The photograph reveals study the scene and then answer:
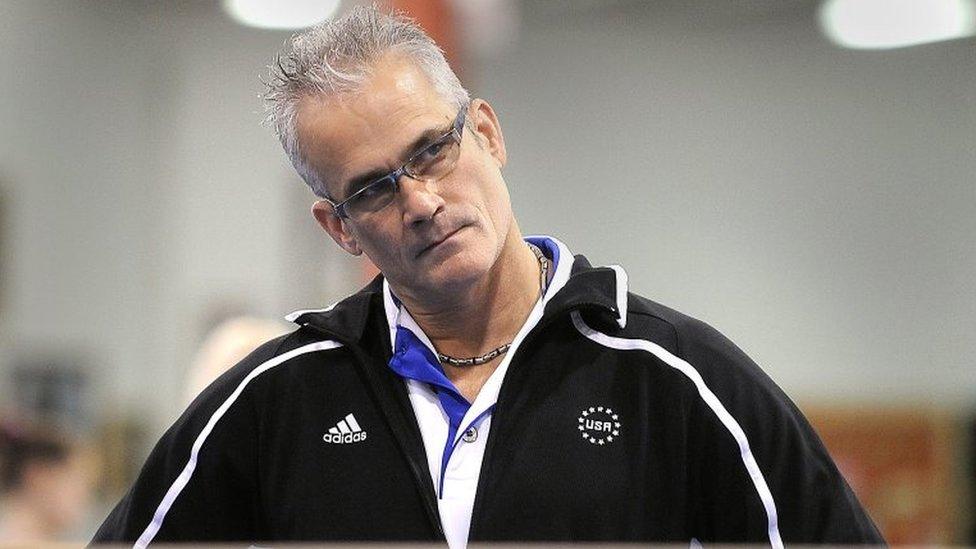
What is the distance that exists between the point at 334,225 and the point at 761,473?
1.39 feet

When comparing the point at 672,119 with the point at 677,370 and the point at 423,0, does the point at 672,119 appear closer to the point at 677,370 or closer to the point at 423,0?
the point at 423,0

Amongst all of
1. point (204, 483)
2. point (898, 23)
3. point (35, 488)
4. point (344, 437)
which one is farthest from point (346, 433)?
point (898, 23)

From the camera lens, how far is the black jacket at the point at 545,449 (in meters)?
1.04

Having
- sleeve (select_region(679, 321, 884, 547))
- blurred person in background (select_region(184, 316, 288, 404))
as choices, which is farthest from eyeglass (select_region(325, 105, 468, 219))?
blurred person in background (select_region(184, 316, 288, 404))

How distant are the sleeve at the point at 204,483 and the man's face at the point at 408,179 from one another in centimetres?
19

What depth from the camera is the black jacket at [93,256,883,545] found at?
1.04 metres

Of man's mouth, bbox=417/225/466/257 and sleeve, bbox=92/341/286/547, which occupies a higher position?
man's mouth, bbox=417/225/466/257

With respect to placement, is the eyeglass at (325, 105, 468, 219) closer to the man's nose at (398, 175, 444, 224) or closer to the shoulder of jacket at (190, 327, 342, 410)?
the man's nose at (398, 175, 444, 224)

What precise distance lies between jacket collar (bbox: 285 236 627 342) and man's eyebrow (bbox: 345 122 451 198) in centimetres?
14

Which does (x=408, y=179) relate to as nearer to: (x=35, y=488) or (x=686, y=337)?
(x=686, y=337)

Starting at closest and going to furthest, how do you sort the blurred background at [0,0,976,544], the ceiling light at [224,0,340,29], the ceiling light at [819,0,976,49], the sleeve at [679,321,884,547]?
the sleeve at [679,321,884,547]
the blurred background at [0,0,976,544]
the ceiling light at [224,0,340,29]
the ceiling light at [819,0,976,49]

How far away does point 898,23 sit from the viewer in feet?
15.5

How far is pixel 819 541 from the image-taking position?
1.02m

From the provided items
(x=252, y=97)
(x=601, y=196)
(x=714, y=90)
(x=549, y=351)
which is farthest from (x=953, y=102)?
(x=549, y=351)
